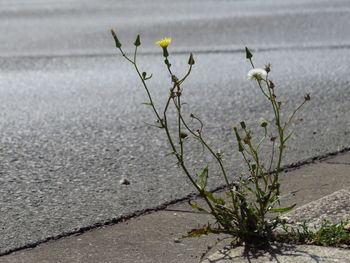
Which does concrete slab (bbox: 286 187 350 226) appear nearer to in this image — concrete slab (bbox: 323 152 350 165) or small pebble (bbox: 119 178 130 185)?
concrete slab (bbox: 323 152 350 165)

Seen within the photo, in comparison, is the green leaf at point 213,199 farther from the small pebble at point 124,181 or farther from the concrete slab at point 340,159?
the concrete slab at point 340,159

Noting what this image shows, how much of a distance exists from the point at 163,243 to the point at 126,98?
2984 millimetres

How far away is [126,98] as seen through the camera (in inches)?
228

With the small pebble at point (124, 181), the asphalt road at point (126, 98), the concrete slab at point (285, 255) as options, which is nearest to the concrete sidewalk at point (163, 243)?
the concrete slab at point (285, 255)

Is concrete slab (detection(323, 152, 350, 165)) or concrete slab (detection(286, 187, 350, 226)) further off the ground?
concrete slab (detection(323, 152, 350, 165))

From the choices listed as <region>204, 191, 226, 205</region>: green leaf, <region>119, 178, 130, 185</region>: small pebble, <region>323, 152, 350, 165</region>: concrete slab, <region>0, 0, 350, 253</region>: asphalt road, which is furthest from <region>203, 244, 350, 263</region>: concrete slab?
<region>323, 152, 350, 165</region>: concrete slab

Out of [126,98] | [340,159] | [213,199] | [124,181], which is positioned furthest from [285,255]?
[126,98]

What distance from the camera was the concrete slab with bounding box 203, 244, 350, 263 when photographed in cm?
252

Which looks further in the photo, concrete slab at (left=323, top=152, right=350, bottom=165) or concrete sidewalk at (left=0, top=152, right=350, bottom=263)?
concrete slab at (left=323, top=152, right=350, bottom=165)

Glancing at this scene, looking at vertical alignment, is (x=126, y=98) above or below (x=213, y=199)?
above

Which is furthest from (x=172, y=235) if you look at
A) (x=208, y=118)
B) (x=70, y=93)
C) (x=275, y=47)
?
(x=275, y=47)

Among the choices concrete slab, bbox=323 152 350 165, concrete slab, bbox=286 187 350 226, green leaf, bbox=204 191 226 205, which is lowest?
concrete slab, bbox=286 187 350 226

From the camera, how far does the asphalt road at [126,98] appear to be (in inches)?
139

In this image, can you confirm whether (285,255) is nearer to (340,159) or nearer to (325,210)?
(325,210)
